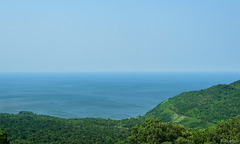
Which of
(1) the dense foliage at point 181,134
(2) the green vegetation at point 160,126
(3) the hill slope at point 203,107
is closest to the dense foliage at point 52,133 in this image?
(2) the green vegetation at point 160,126

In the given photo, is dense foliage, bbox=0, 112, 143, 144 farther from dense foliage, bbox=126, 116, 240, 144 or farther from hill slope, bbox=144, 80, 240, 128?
hill slope, bbox=144, 80, 240, 128

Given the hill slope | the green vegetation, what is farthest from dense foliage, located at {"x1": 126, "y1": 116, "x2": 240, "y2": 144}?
the hill slope

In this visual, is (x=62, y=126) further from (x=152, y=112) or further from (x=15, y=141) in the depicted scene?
(x=152, y=112)

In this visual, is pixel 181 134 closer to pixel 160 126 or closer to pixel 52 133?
pixel 160 126

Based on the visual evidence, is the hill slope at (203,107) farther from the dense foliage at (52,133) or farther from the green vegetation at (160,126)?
the dense foliage at (52,133)

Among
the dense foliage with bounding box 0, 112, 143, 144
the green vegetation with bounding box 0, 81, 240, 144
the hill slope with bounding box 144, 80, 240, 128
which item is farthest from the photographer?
the hill slope with bounding box 144, 80, 240, 128

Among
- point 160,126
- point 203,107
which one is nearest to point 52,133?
point 160,126

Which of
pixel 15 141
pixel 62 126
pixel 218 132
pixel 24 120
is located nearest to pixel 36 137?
pixel 15 141

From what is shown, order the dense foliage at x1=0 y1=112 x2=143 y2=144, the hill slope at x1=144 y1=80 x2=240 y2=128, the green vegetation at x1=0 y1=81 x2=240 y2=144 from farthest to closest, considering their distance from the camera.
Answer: the hill slope at x1=144 y1=80 x2=240 y2=128
the dense foliage at x1=0 y1=112 x2=143 y2=144
the green vegetation at x1=0 y1=81 x2=240 y2=144
